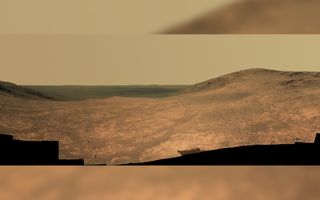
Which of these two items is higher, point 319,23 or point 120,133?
point 319,23

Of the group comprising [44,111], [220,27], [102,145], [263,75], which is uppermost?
[220,27]

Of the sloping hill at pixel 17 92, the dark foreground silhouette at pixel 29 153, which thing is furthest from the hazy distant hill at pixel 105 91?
the dark foreground silhouette at pixel 29 153

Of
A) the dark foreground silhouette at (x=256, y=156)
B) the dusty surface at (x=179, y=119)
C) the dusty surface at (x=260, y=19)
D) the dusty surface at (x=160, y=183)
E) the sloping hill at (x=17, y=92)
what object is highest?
the dusty surface at (x=260, y=19)

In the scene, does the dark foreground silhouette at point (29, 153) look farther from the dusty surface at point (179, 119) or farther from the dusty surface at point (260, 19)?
the dusty surface at point (260, 19)

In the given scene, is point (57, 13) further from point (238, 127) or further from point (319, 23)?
point (319, 23)

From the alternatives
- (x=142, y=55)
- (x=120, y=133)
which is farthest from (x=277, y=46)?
(x=120, y=133)

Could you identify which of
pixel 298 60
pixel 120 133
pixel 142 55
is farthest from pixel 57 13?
pixel 298 60
